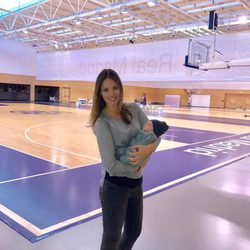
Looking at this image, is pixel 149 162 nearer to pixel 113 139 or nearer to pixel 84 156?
pixel 84 156

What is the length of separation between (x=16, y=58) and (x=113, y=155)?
12.5 meters

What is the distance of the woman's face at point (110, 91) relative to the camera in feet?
5.28

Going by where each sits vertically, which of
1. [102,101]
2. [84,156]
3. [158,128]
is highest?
[102,101]

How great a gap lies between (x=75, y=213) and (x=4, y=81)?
26184mm

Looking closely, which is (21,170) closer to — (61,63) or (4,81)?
(61,63)

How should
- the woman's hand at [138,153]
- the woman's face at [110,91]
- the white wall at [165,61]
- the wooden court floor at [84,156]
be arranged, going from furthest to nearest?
1. the white wall at [165,61]
2. the wooden court floor at [84,156]
3. the woman's face at [110,91]
4. the woman's hand at [138,153]

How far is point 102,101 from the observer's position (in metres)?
1.67

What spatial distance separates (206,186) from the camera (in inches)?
160

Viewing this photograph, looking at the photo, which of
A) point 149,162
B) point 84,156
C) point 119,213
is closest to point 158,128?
point 119,213

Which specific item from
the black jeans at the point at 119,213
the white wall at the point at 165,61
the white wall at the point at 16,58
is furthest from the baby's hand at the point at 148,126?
the white wall at the point at 16,58

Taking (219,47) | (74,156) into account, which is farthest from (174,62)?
(74,156)

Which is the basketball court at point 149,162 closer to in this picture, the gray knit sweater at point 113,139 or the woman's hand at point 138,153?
the gray knit sweater at point 113,139

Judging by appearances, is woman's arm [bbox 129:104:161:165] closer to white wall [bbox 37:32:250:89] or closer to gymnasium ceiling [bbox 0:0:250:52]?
white wall [bbox 37:32:250:89]

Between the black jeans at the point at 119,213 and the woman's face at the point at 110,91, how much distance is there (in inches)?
18.7
